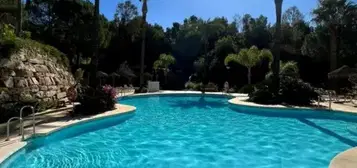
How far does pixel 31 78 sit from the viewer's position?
12.0 metres

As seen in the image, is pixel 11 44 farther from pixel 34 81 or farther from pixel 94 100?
pixel 94 100

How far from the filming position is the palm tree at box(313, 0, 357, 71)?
23938 mm

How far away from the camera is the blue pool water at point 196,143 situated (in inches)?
274

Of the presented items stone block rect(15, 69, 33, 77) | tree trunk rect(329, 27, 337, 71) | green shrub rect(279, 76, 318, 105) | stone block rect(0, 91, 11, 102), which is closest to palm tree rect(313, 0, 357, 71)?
tree trunk rect(329, 27, 337, 71)

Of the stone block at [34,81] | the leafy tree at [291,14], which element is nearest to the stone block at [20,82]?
the stone block at [34,81]

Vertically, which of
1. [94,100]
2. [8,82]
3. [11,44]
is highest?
[11,44]

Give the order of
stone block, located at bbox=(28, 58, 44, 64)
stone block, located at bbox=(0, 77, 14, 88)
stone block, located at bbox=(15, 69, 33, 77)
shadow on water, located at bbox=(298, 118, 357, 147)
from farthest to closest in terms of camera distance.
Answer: stone block, located at bbox=(28, 58, 44, 64) → stone block, located at bbox=(15, 69, 33, 77) → stone block, located at bbox=(0, 77, 14, 88) → shadow on water, located at bbox=(298, 118, 357, 147)

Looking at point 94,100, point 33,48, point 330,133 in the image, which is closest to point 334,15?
point 330,133

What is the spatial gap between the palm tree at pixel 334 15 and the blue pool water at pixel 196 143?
12863mm

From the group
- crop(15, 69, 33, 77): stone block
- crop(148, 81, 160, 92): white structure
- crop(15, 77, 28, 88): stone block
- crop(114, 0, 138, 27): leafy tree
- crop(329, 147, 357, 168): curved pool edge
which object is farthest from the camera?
crop(114, 0, 138, 27): leafy tree

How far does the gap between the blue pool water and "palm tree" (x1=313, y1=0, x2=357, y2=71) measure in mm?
12863

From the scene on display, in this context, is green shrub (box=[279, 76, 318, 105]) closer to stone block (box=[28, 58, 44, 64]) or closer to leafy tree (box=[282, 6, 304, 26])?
stone block (box=[28, 58, 44, 64])

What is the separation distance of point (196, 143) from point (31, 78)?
6957mm

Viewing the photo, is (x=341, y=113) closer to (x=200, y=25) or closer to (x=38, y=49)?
(x=38, y=49)
